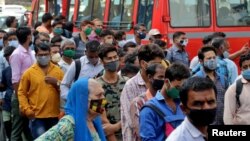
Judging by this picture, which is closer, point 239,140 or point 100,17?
point 239,140

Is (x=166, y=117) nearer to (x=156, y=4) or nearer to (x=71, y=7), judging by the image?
(x=156, y=4)

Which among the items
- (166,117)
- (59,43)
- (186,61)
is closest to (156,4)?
(186,61)

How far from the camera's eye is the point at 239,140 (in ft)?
15.4

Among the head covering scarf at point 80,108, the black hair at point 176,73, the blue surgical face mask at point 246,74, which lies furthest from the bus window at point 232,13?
the head covering scarf at point 80,108

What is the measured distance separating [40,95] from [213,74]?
2.20 meters

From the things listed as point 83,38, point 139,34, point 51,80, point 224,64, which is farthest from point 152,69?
point 139,34

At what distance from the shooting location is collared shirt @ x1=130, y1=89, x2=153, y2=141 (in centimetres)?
718

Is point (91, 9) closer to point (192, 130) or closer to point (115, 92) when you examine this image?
point (115, 92)

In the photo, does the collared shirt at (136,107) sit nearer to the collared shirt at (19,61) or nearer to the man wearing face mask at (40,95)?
the man wearing face mask at (40,95)

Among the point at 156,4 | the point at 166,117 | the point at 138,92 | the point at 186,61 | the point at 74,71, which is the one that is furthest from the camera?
the point at 156,4

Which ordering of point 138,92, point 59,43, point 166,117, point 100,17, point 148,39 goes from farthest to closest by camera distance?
point 100,17
point 148,39
point 59,43
point 138,92
point 166,117

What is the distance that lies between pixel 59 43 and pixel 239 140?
7815mm

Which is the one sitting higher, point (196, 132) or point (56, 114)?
point (196, 132)

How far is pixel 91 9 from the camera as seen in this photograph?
19.9 m
